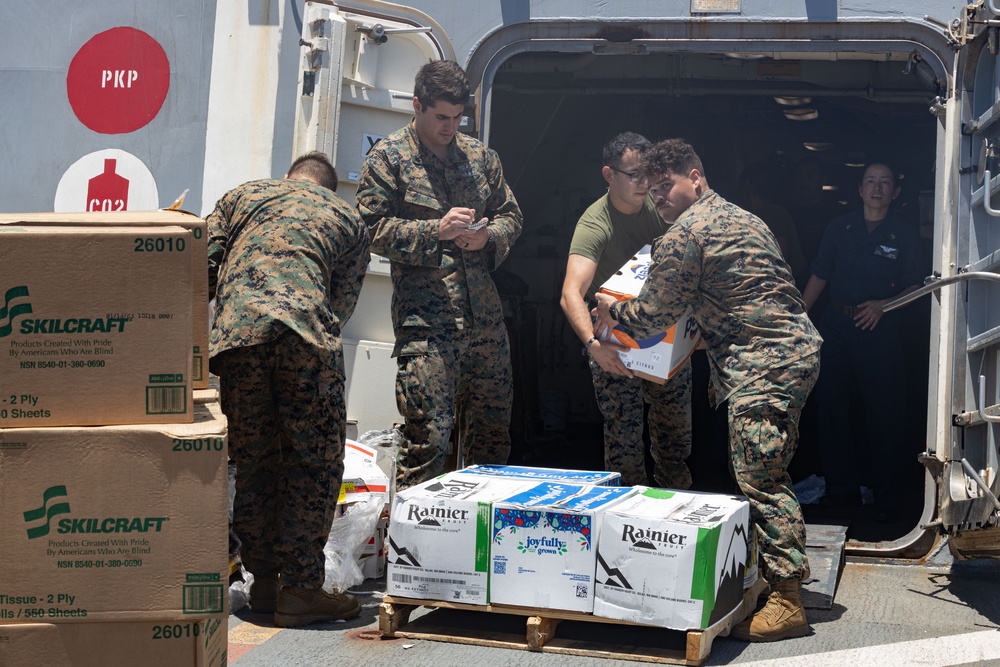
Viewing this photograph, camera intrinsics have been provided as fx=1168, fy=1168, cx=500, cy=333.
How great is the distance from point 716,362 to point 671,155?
0.83 meters

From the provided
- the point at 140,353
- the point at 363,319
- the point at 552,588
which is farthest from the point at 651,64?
the point at 140,353

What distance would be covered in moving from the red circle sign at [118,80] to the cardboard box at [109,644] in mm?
3642

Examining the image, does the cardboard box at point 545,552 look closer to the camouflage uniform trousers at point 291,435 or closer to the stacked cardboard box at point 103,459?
the camouflage uniform trousers at point 291,435

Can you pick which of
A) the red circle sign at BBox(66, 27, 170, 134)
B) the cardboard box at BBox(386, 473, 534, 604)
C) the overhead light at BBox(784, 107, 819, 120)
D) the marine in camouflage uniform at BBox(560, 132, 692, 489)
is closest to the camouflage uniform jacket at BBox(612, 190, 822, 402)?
the marine in camouflage uniform at BBox(560, 132, 692, 489)

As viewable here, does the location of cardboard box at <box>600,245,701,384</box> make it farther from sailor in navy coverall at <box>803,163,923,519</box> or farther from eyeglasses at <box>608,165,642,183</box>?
sailor in navy coverall at <box>803,163,923,519</box>

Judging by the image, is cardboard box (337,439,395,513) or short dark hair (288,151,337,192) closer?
short dark hair (288,151,337,192)

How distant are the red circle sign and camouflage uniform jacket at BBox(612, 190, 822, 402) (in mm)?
2772

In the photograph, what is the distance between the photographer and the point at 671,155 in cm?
456

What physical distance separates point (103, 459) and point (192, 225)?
1.97 feet

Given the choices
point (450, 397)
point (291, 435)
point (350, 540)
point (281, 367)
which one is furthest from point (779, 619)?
point (281, 367)

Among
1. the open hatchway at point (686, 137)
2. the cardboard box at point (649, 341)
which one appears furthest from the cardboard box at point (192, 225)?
the open hatchway at point (686, 137)

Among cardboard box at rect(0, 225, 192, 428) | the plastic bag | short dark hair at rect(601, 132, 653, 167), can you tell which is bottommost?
the plastic bag

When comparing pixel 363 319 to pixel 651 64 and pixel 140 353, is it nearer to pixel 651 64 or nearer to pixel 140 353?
pixel 140 353

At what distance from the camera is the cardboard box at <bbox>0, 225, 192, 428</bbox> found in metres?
2.65
